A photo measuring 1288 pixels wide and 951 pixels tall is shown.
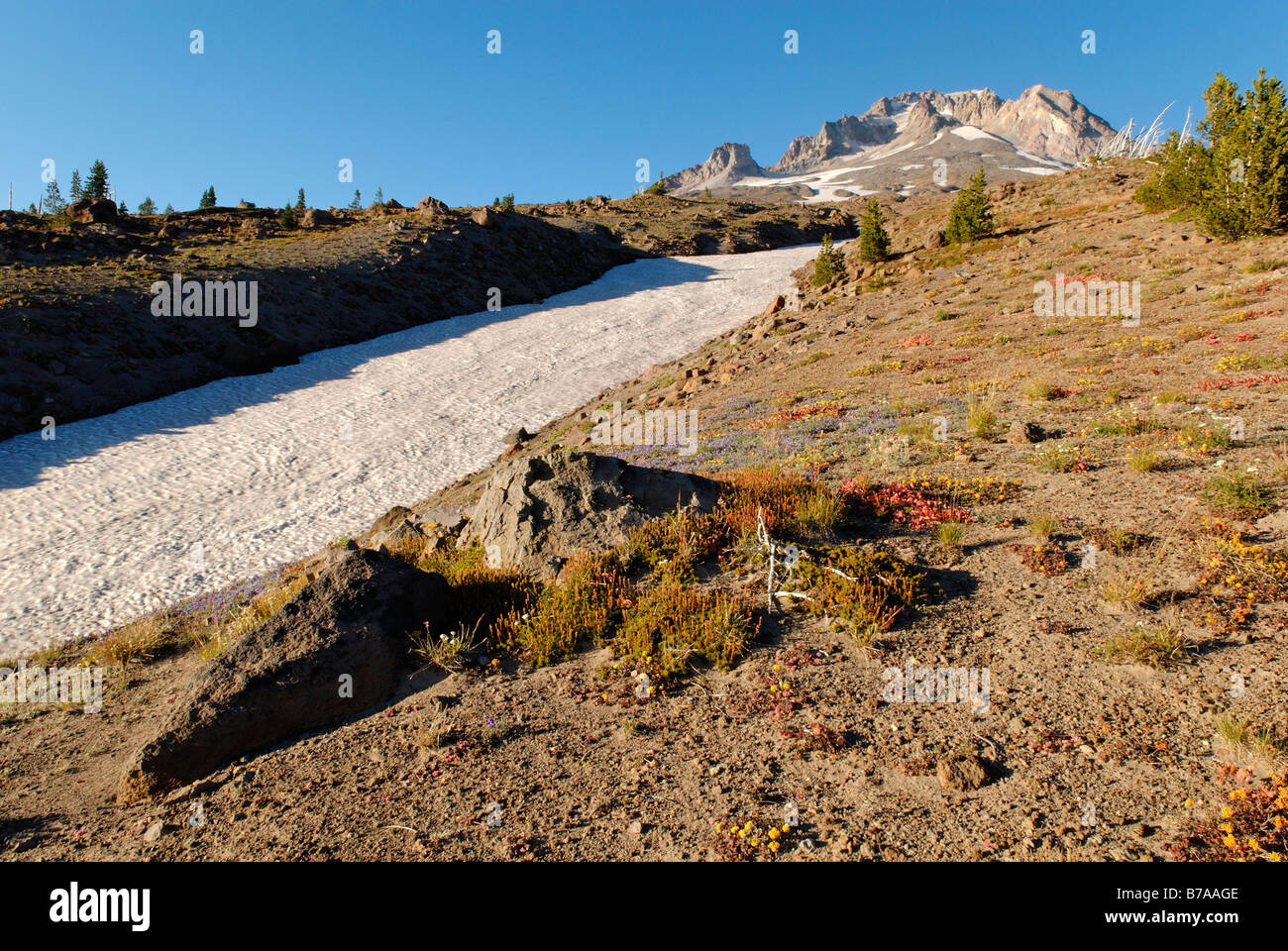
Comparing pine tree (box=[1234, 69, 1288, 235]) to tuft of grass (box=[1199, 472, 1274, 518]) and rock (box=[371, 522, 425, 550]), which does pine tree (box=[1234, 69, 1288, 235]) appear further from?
rock (box=[371, 522, 425, 550])

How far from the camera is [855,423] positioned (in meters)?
14.4

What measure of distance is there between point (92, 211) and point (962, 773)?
48547 mm

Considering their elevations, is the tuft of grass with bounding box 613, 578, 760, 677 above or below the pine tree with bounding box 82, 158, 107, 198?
below

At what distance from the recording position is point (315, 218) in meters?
44.7

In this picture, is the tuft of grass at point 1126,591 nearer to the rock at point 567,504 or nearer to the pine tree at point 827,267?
the rock at point 567,504

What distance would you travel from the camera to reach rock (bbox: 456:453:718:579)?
28.8 ft

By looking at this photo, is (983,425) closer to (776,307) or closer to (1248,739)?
(1248,739)

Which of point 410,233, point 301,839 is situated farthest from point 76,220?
point 301,839

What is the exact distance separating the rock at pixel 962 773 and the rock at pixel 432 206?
154 ft

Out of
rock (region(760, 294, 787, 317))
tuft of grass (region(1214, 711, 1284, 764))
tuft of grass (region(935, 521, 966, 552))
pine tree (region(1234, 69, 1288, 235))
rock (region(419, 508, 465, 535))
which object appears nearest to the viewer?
tuft of grass (region(1214, 711, 1284, 764))
